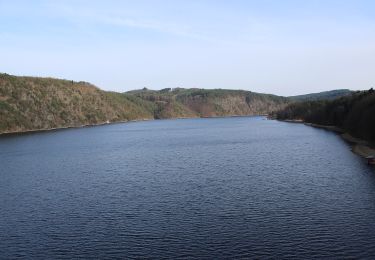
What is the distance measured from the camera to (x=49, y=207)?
49844 millimetres

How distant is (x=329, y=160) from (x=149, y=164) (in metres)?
31.7

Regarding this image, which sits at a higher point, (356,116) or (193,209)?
(356,116)

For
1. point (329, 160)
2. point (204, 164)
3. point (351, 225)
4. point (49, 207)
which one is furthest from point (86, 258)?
point (329, 160)

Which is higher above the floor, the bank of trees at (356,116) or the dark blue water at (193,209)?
the bank of trees at (356,116)

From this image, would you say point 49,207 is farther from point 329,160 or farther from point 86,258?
point 329,160

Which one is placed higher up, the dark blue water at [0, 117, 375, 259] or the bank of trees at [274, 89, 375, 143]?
the bank of trees at [274, 89, 375, 143]

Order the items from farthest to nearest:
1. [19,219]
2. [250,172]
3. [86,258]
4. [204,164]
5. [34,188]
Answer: [204,164], [250,172], [34,188], [19,219], [86,258]

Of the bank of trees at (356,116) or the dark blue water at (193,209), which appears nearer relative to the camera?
the dark blue water at (193,209)

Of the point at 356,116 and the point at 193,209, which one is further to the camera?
the point at 356,116

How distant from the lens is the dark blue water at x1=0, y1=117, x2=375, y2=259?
3550cm

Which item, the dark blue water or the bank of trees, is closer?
the dark blue water

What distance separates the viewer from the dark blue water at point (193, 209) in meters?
35.5

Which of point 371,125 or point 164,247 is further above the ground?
point 371,125

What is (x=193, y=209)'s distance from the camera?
46188mm
